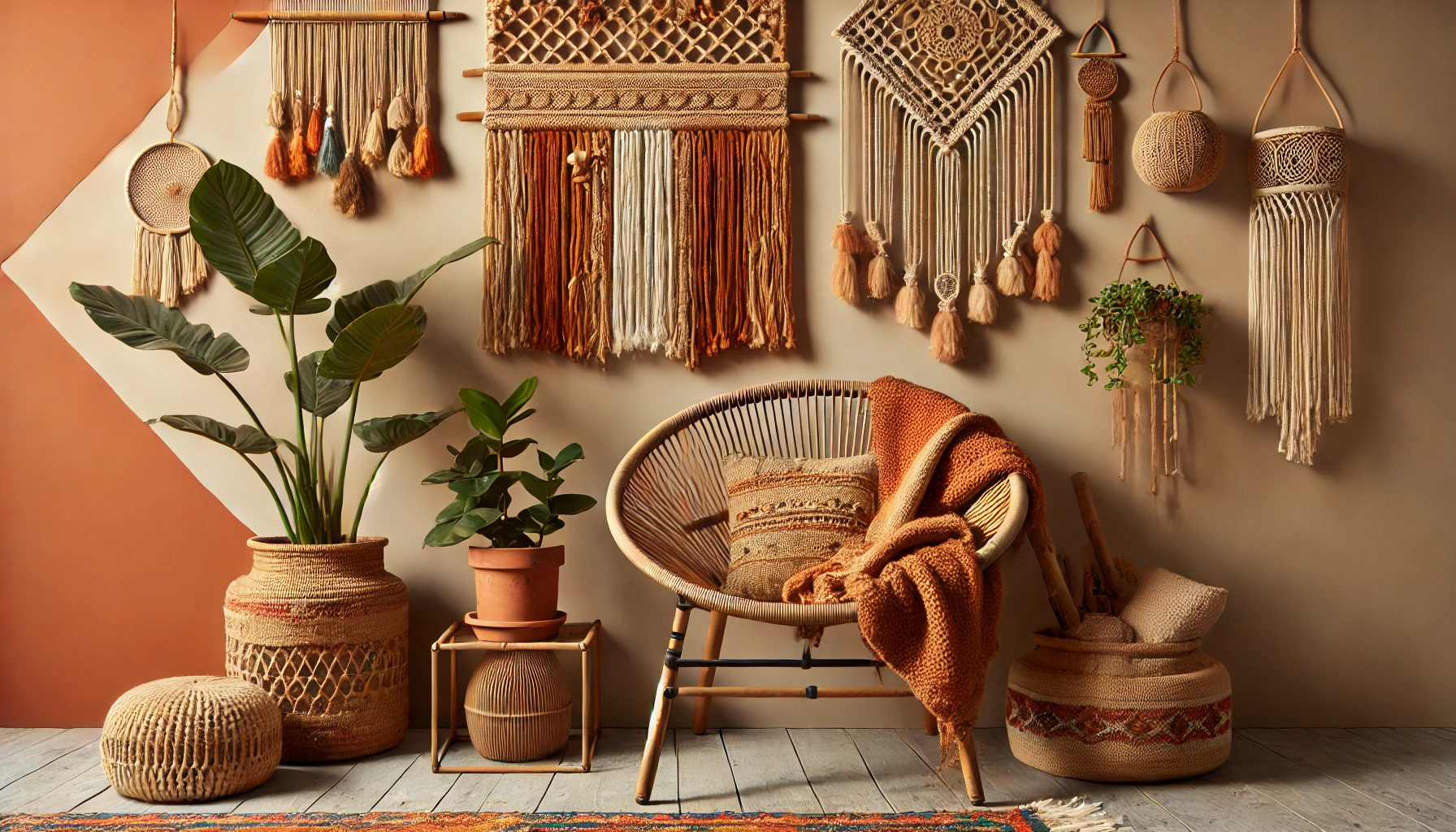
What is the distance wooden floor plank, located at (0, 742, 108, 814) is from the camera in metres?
1.96

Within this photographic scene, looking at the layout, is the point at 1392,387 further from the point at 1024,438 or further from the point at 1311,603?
the point at 1024,438

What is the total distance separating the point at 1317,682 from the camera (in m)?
2.55

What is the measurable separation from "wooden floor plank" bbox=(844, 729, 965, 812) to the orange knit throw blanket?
195mm

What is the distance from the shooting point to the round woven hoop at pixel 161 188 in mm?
2502

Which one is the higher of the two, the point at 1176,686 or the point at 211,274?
the point at 211,274

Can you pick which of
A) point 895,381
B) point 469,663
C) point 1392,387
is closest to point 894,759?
point 895,381

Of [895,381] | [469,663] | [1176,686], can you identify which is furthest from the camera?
[469,663]

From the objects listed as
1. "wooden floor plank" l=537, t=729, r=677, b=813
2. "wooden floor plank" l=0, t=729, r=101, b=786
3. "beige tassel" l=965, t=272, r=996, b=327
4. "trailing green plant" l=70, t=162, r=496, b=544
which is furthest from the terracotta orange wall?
"beige tassel" l=965, t=272, r=996, b=327

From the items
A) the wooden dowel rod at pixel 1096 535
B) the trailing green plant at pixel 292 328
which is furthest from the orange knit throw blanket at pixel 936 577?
the trailing green plant at pixel 292 328

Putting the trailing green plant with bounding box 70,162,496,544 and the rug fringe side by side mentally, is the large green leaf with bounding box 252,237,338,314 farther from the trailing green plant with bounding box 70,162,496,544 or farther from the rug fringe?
the rug fringe

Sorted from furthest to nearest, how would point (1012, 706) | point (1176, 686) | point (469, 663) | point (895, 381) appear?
point (469, 663) < point (895, 381) < point (1012, 706) < point (1176, 686)

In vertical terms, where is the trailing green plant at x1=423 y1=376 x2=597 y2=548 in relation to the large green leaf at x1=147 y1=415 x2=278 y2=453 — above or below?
below

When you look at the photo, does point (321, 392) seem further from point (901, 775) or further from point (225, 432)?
point (901, 775)

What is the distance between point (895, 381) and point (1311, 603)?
1229 millimetres
